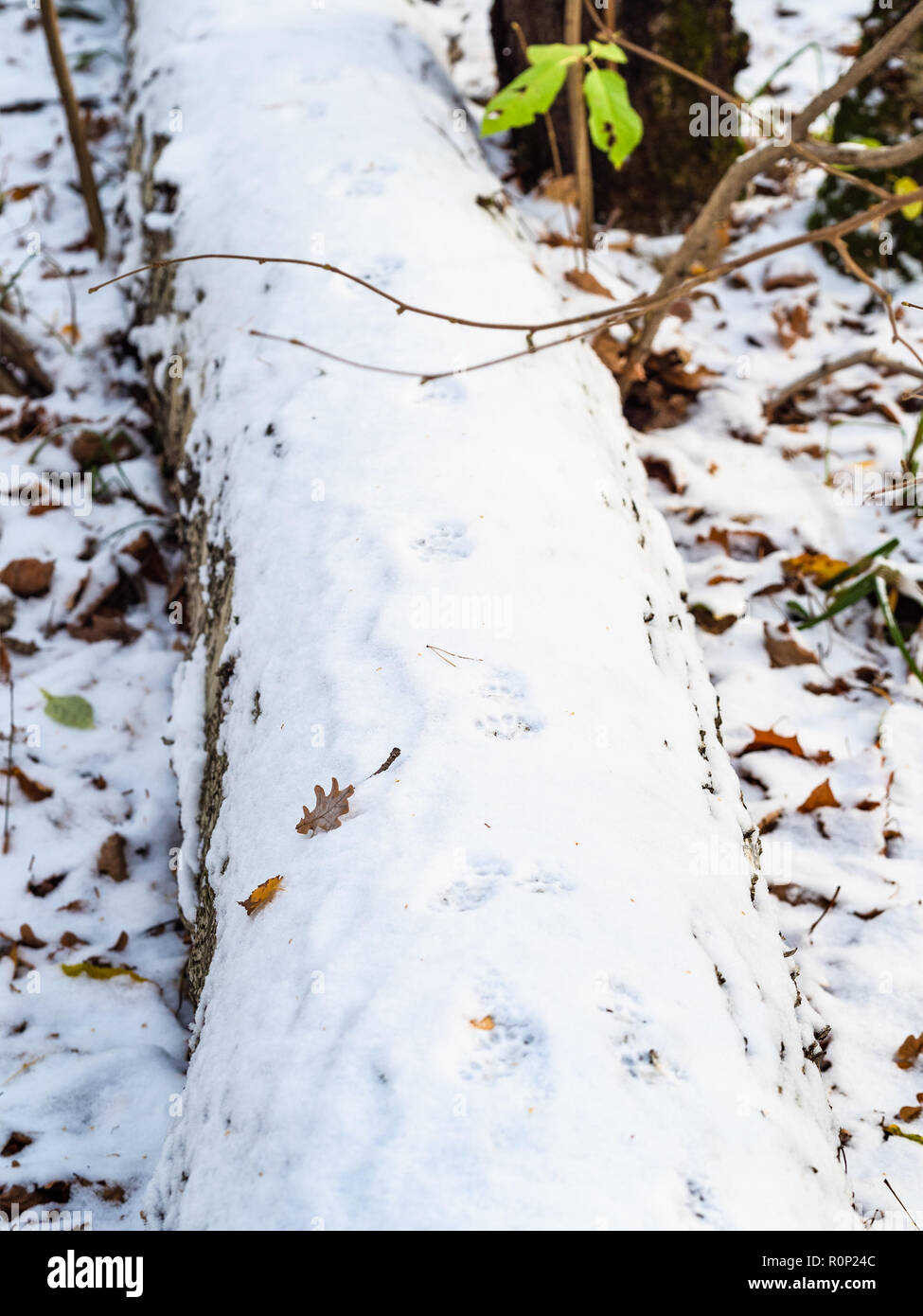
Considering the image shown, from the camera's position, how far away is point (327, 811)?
1.19 metres

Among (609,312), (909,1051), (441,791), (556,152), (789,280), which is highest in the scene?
(556,152)

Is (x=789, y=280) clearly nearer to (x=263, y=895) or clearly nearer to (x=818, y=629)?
(x=818, y=629)

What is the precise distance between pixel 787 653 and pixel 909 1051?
3.21 feet

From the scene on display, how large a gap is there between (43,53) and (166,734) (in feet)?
13.9

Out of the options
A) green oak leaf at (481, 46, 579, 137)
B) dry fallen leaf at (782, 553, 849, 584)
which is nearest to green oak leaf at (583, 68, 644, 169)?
green oak leaf at (481, 46, 579, 137)

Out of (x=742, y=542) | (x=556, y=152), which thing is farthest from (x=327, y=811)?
(x=556, y=152)

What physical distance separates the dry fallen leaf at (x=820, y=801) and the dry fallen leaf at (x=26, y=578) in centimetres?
206

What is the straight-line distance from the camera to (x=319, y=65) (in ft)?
8.09

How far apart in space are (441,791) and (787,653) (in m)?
1.36

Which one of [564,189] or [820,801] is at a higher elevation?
[564,189]

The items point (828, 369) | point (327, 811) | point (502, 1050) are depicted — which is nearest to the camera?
point (502, 1050)

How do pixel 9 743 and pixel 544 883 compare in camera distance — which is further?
pixel 9 743

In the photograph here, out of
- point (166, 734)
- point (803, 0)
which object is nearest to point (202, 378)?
point (166, 734)

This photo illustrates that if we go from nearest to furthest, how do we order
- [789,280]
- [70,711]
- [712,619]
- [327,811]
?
[327,811] < [70,711] < [712,619] < [789,280]
